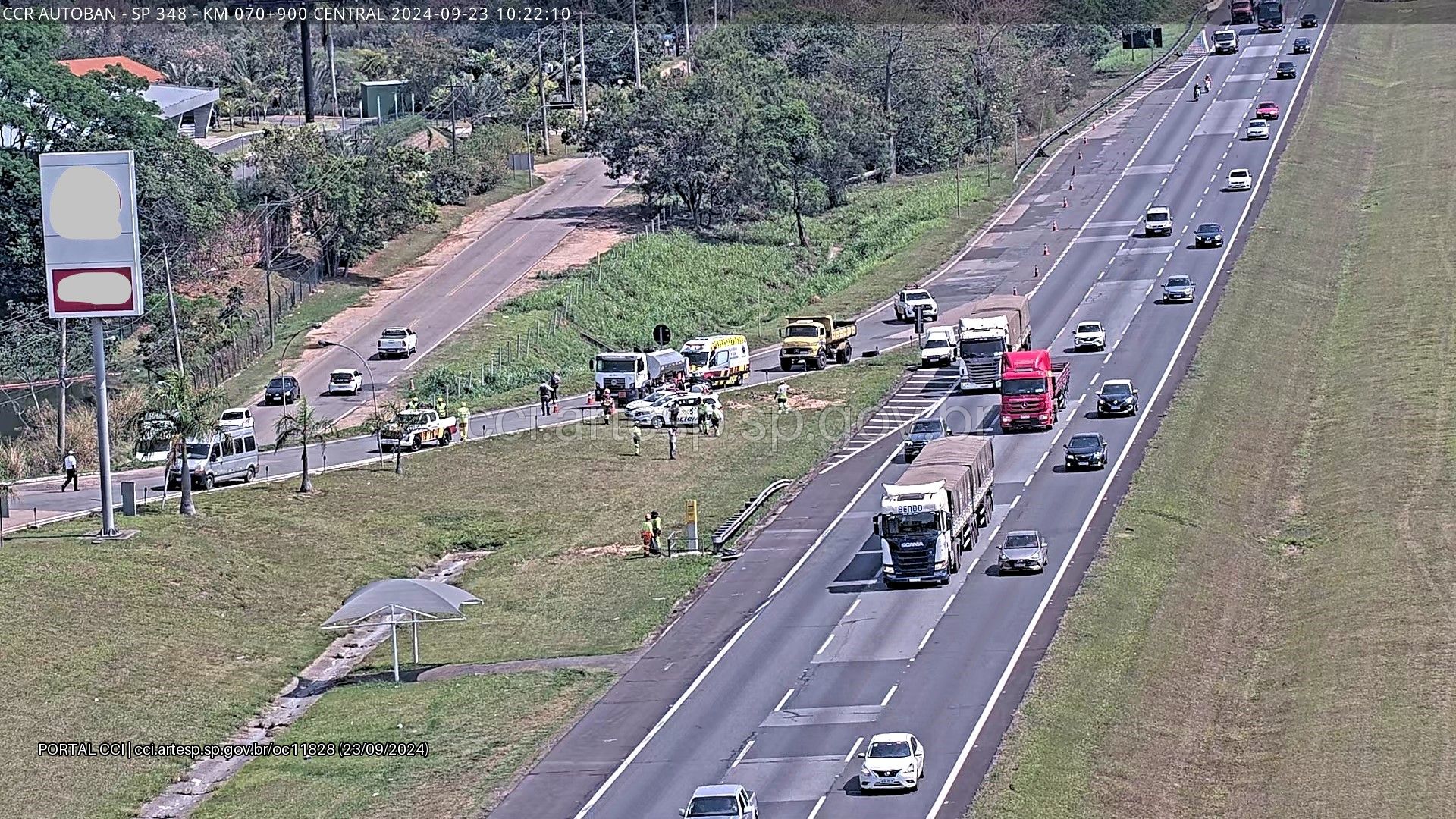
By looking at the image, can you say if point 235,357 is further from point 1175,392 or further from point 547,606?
point 1175,392

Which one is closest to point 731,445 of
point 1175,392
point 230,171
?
point 1175,392

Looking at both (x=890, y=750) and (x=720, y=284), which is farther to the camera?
(x=720, y=284)

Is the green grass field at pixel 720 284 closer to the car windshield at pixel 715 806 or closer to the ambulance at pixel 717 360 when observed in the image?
the ambulance at pixel 717 360

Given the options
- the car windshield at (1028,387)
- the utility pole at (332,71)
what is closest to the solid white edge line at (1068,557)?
the car windshield at (1028,387)

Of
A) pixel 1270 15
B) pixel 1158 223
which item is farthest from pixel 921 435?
pixel 1270 15

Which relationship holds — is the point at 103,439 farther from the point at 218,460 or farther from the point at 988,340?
the point at 988,340
